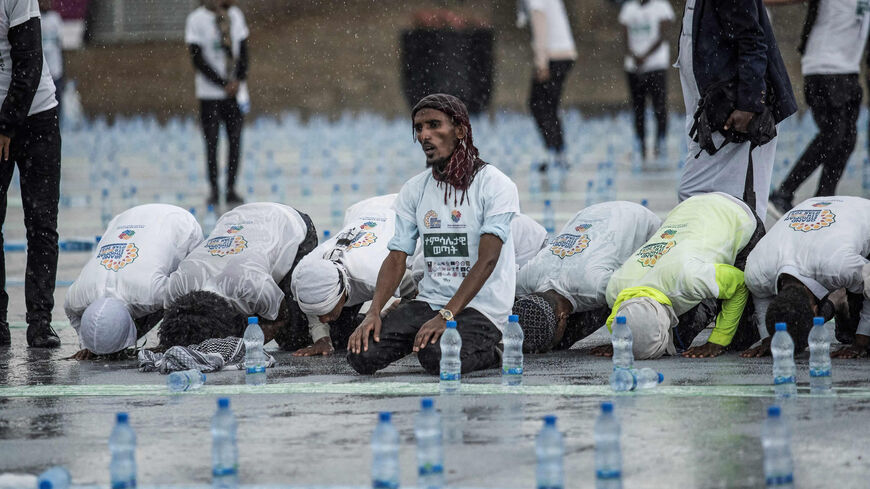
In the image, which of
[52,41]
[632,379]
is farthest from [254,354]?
[52,41]

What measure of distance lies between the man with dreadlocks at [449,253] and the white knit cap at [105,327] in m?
1.42

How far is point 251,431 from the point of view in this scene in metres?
5.54

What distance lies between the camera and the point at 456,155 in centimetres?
710

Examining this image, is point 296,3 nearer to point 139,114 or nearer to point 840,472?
point 139,114

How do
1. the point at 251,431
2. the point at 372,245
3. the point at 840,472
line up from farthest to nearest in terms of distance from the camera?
the point at 372,245 → the point at 251,431 → the point at 840,472

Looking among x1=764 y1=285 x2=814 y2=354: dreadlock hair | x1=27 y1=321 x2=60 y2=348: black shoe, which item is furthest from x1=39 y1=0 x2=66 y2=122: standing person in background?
x1=764 y1=285 x2=814 y2=354: dreadlock hair

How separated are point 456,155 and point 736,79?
203 cm

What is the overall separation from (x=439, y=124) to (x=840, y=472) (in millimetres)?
3110

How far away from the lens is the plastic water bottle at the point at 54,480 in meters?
4.34

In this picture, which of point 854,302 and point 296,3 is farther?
point 296,3

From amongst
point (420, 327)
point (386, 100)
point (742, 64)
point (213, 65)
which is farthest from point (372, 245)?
point (386, 100)

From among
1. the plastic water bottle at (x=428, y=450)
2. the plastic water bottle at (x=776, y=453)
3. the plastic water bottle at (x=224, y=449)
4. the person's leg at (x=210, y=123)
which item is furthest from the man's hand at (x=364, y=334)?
the person's leg at (x=210, y=123)

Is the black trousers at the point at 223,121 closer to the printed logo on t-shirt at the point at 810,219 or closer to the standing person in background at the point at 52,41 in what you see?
the standing person in background at the point at 52,41

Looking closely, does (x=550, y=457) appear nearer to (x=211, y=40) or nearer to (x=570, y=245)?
(x=570, y=245)
